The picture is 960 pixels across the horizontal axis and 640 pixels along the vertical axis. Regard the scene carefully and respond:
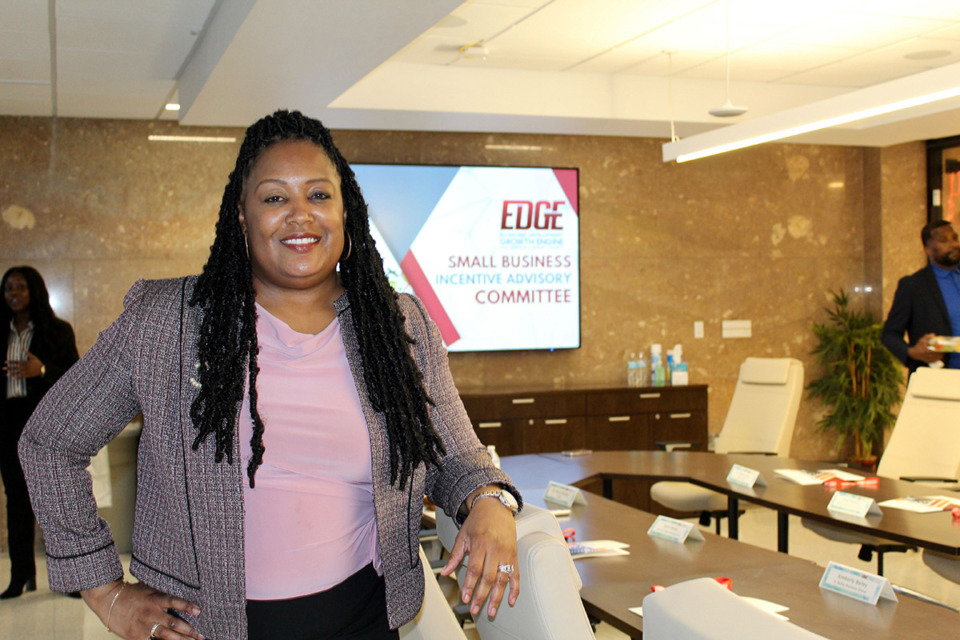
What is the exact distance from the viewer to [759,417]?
5.62m

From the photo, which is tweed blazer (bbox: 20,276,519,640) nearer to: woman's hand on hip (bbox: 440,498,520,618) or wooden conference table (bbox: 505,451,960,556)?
woman's hand on hip (bbox: 440,498,520,618)

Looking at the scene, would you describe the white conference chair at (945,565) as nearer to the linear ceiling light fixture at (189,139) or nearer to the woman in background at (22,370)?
the woman in background at (22,370)

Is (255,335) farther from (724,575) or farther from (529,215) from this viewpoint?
(529,215)

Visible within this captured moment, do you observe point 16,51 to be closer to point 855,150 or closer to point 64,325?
point 64,325

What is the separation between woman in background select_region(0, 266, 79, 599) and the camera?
15.9 feet

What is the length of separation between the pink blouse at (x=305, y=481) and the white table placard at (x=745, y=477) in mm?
2922

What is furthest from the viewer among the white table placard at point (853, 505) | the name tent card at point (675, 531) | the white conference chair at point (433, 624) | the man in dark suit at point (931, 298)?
the man in dark suit at point (931, 298)

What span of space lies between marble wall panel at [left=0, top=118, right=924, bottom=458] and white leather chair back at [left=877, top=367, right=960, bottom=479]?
8.95 ft

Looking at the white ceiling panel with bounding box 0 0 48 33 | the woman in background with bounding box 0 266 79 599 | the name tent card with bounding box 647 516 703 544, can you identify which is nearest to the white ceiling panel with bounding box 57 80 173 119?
the white ceiling panel with bounding box 0 0 48 33

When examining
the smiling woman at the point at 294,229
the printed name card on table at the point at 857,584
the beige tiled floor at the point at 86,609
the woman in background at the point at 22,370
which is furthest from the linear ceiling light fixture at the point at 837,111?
the woman in background at the point at 22,370

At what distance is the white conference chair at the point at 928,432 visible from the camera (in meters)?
4.59

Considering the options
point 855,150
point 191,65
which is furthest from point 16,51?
point 855,150

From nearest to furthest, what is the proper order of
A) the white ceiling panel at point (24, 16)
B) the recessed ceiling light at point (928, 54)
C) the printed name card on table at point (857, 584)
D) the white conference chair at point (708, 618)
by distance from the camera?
1. the white conference chair at point (708, 618)
2. the printed name card on table at point (857, 584)
3. the white ceiling panel at point (24, 16)
4. the recessed ceiling light at point (928, 54)

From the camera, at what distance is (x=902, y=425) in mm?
4859
